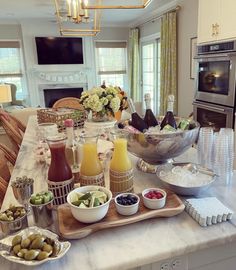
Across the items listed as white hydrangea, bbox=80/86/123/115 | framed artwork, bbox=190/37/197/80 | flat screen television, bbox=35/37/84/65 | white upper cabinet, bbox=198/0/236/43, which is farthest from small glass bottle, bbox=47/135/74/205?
flat screen television, bbox=35/37/84/65

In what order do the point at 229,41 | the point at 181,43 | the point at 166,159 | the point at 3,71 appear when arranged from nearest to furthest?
the point at 166,159 → the point at 229,41 → the point at 181,43 → the point at 3,71

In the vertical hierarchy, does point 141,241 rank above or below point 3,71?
below

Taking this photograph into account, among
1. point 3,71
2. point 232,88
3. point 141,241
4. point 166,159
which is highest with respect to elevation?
point 3,71

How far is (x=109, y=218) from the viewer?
0.84m

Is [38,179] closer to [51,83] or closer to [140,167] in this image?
[140,167]

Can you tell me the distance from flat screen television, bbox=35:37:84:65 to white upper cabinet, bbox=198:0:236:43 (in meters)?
4.28

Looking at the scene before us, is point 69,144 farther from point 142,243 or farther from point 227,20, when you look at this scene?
point 227,20

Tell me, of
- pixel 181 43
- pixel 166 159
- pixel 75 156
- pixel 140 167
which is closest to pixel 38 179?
pixel 75 156

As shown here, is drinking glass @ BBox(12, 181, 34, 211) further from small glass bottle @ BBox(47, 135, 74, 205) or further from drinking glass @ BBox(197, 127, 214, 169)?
drinking glass @ BBox(197, 127, 214, 169)

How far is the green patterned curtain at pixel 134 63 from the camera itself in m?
6.25

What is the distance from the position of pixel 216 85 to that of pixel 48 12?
13.1 ft

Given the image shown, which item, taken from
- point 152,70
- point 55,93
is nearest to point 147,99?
point 152,70

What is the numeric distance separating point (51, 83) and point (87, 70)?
1.04 m

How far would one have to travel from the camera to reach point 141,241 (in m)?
0.77
